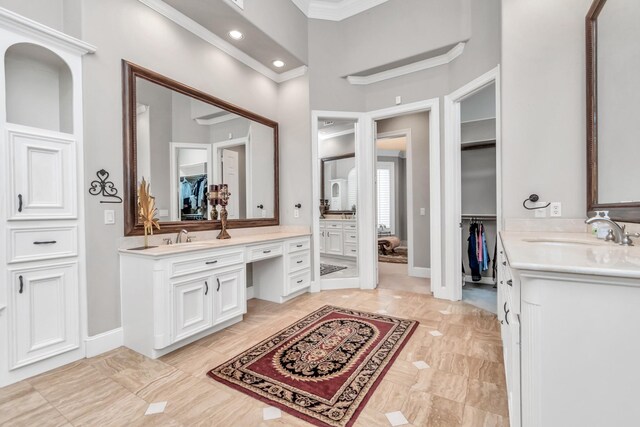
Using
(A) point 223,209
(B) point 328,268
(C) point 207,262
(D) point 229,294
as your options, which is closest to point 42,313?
(C) point 207,262

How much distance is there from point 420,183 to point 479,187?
89 cm

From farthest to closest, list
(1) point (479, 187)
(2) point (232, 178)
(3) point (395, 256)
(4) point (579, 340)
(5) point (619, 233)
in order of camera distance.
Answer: (3) point (395, 256), (1) point (479, 187), (2) point (232, 178), (5) point (619, 233), (4) point (579, 340)

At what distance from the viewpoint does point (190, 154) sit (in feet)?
9.58

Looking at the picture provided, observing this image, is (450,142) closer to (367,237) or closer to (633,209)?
(367,237)

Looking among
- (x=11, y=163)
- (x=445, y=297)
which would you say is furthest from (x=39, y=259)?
(x=445, y=297)

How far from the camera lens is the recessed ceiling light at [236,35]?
306 centimetres

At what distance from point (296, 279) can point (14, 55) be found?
10.3 ft

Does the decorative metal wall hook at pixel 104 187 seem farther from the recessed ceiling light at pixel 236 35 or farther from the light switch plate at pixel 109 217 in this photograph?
the recessed ceiling light at pixel 236 35

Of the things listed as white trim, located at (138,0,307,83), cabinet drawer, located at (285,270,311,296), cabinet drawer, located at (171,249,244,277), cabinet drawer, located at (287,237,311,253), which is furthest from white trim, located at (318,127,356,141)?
cabinet drawer, located at (171,249,244,277)

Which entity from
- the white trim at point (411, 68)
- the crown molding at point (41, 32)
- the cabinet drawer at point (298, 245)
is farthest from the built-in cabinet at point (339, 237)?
the crown molding at point (41, 32)

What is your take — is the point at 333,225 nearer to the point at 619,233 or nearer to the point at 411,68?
the point at 411,68

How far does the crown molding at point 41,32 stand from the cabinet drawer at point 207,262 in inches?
67.8

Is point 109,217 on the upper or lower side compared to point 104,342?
upper

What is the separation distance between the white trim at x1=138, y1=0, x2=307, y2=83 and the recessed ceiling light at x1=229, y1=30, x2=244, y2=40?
16 cm
